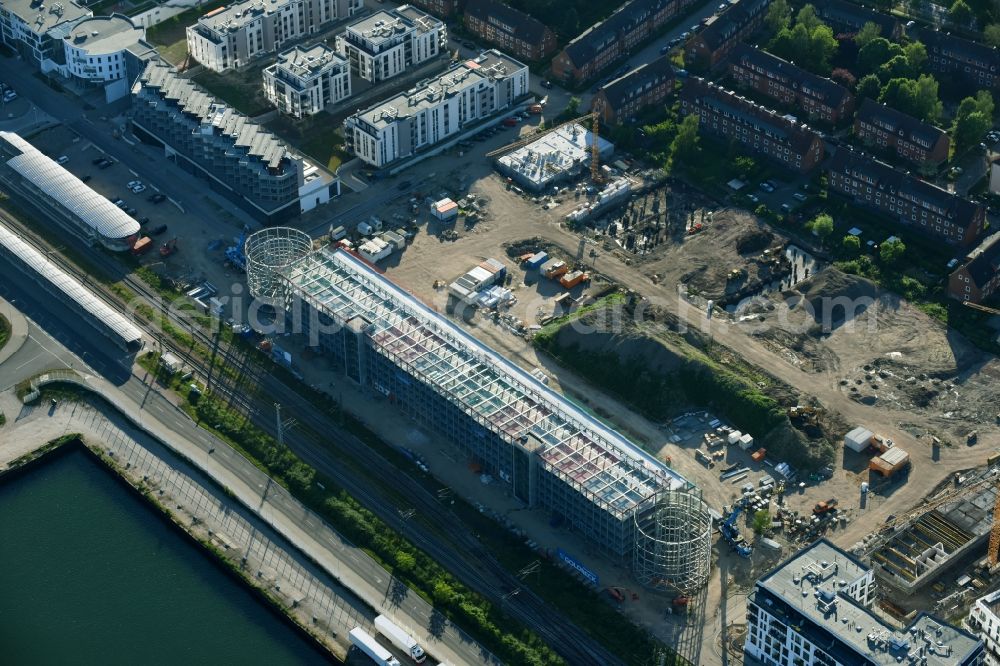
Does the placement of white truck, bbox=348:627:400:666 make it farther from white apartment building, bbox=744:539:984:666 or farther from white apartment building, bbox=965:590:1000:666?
white apartment building, bbox=965:590:1000:666

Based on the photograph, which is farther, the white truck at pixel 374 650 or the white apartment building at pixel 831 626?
the white truck at pixel 374 650

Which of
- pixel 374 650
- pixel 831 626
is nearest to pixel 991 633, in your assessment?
pixel 831 626

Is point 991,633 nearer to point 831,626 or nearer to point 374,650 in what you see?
point 831,626

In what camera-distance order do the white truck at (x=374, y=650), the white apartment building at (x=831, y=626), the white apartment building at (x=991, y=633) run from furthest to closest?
1. the white apartment building at (x=991, y=633)
2. the white truck at (x=374, y=650)
3. the white apartment building at (x=831, y=626)

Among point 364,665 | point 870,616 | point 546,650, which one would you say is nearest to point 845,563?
point 870,616

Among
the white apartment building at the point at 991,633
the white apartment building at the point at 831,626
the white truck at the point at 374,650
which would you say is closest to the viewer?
the white apartment building at the point at 831,626

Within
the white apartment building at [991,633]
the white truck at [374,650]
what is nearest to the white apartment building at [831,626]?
the white apartment building at [991,633]

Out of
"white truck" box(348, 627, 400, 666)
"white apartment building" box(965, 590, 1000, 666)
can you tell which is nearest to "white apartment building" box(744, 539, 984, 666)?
"white apartment building" box(965, 590, 1000, 666)

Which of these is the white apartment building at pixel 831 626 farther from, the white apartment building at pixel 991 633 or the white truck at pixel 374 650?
the white truck at pixel 374 650

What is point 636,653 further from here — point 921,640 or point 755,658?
point 921,640
